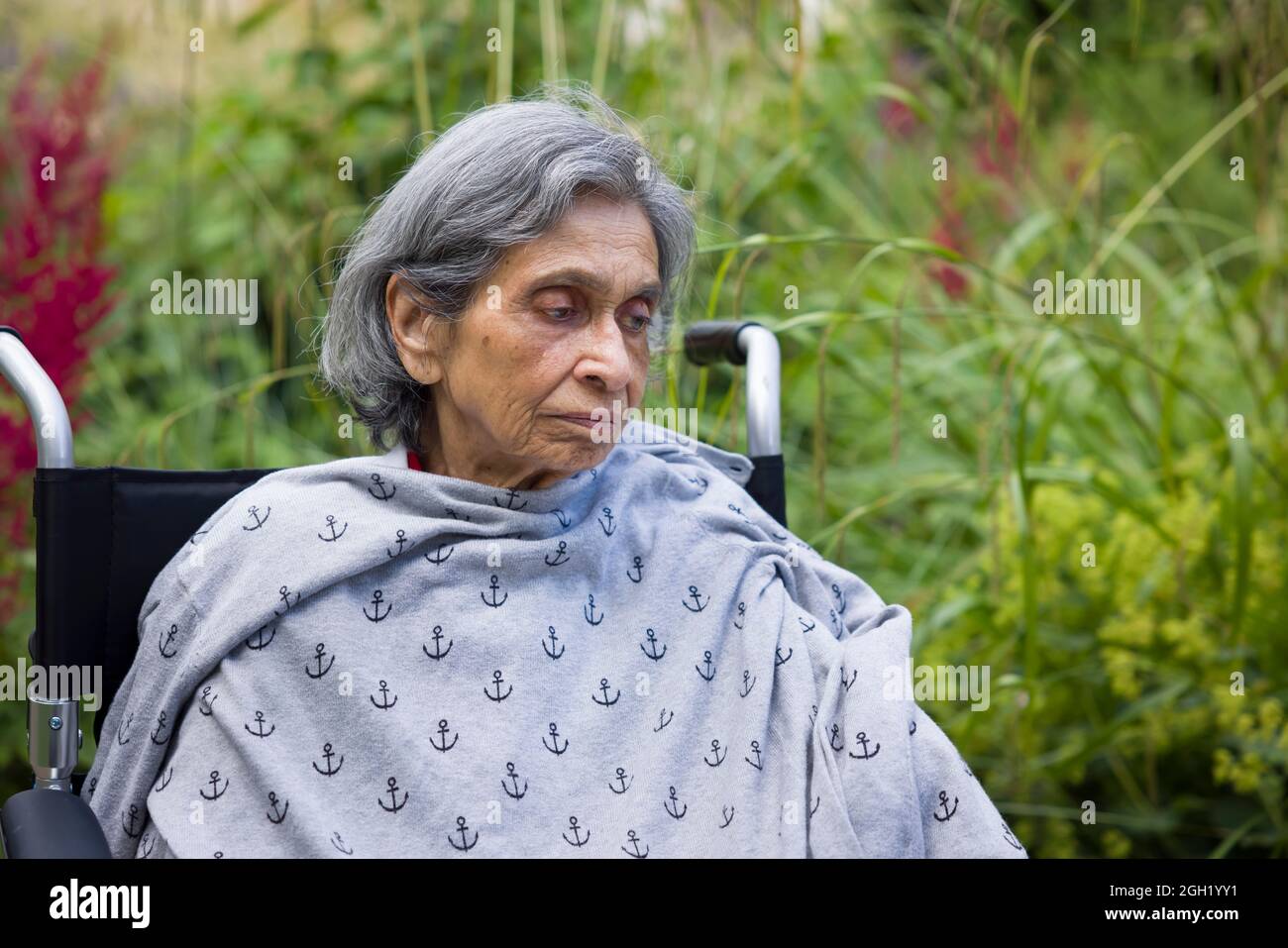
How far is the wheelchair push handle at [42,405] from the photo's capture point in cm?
135

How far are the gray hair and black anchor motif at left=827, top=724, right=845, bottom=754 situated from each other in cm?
59

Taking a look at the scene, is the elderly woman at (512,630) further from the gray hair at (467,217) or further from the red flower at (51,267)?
the red flower at (51,267)

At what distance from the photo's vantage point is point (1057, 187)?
3793mm

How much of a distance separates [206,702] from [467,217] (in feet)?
1.95

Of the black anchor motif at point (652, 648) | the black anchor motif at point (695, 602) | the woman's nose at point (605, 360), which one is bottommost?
the black anchor motif at point (652, 648)

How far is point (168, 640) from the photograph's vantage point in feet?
4.51

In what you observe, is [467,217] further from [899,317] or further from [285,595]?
[899,317]

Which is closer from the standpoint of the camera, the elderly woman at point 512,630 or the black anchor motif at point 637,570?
the elderly woman at point 512,630

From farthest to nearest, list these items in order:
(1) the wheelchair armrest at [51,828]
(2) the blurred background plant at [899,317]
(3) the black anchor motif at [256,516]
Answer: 1. (2) the blurred background plant at [899,317]
2. (3) the black anchor motif at [256,516]
3. (1) the wheelchair armrest at [51,828]

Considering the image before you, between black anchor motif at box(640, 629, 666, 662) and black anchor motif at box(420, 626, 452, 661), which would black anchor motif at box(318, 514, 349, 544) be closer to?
black anchor motif at box(420, 626, 452, 661)

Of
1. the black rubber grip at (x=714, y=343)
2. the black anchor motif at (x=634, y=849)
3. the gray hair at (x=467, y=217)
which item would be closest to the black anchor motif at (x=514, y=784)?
the black anchor motif at (x=634, y=849)

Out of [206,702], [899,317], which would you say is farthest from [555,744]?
[899,317]

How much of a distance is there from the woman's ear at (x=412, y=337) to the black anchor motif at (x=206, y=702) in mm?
427

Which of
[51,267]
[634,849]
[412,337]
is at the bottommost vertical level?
[634,849]
